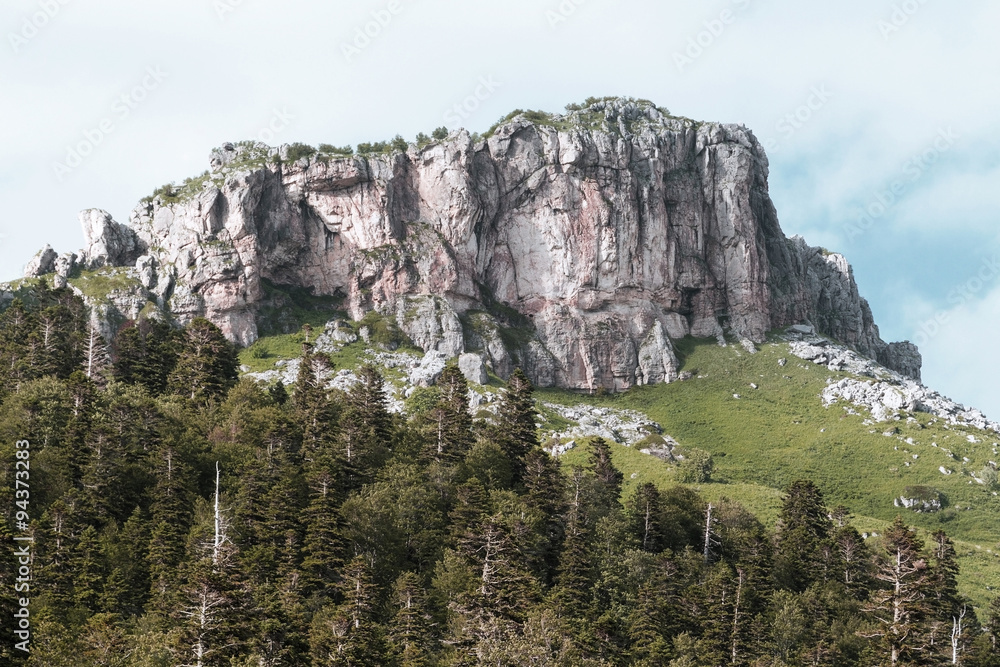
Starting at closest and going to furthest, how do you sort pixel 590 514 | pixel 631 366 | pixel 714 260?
pixel 590 514 < pixel 631 366 < pixel 714 260

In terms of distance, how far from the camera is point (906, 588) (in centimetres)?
5106

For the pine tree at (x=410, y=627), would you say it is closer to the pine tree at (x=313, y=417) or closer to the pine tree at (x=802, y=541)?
the pine tree at (x=313, y=417)

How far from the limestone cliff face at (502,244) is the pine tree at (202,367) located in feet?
161

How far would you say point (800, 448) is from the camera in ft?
455

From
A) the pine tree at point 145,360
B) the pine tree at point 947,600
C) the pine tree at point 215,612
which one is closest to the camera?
the pine tree at point 215,612

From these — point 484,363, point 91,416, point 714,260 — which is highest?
point 714,260

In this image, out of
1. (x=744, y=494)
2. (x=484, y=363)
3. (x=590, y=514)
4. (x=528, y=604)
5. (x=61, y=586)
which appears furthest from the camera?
(x=484, y=363)

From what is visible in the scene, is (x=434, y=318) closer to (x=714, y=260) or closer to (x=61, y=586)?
(x=714, y=260)

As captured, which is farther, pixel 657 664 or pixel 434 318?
pixel 434 318

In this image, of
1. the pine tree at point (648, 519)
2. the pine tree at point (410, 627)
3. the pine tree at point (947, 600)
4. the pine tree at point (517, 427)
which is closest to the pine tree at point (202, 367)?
the pine tree at point (517, 427)

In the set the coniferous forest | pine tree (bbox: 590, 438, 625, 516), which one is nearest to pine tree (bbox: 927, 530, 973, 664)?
the coniferous forest

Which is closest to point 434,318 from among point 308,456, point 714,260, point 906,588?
point 714,260

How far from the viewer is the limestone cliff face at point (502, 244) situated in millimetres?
159625

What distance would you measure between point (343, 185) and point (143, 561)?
11335 centimetres
